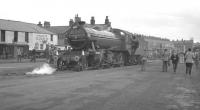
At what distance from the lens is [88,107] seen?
25.1 ft

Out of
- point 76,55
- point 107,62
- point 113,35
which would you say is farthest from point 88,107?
point 113,35

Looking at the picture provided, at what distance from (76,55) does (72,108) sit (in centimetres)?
1372

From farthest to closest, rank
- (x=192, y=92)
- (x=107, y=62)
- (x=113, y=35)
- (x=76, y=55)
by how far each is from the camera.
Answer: (x=113, y=35) < (x=107, y=62) < (x=76, y=55) < (x=192, y=92)

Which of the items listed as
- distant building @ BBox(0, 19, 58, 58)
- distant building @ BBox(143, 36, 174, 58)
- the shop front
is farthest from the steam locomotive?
the shop front

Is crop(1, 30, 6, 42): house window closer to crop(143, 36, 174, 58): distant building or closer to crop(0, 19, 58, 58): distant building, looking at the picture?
crop(0, 19, 58, 58): distant building

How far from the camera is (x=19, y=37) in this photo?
164 ft

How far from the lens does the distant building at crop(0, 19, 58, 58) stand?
156ft

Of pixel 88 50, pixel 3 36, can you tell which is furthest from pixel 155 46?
pixel 88 50

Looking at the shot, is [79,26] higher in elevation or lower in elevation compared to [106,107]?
higher

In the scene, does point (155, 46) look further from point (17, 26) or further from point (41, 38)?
point (17, 26)

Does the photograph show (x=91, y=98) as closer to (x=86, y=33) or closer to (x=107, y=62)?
(x=86, y=33)

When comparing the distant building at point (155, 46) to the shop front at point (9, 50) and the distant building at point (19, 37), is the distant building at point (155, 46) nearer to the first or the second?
the distant building at point (19, 37)

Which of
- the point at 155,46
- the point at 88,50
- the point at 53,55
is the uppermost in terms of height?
the point at 155,46

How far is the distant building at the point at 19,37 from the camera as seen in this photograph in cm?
4741
